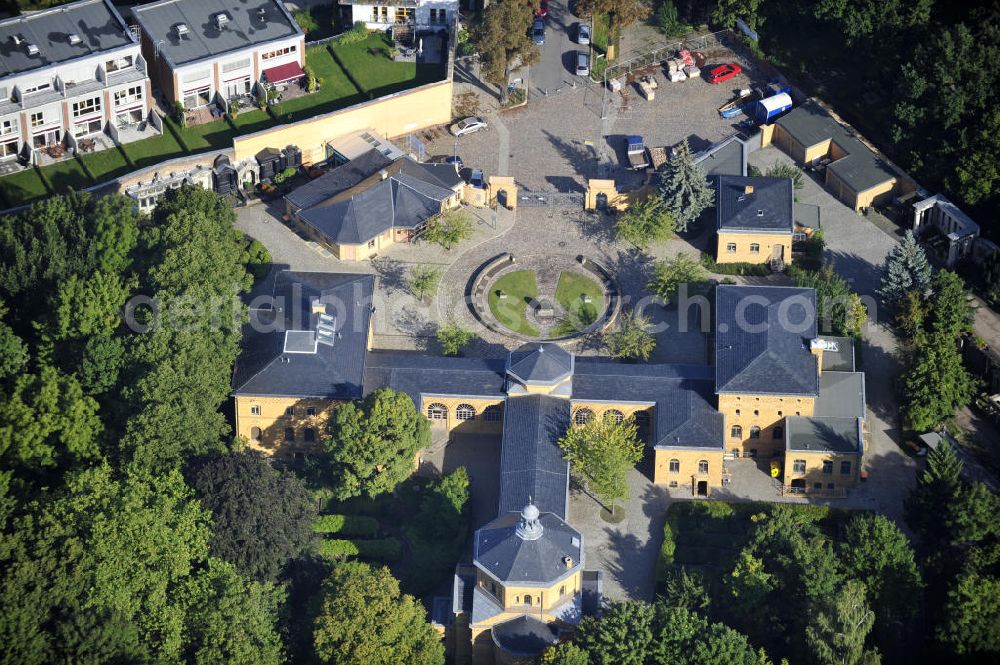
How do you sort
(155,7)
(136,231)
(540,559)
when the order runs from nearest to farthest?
1. (540,559)
2. (136,231)
3. (155,7)

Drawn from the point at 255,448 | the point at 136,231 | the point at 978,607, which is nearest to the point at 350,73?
the point at 136,231

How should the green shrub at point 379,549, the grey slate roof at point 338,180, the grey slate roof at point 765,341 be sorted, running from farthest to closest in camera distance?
the grey slate roof at point 338,180 < the grey slate roof at point 765,341 < the green shrub at point 379,549

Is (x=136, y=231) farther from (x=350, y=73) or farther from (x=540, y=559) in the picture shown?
(x=540, y=559)

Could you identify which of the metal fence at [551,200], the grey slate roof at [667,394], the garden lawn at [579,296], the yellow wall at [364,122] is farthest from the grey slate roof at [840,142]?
the yellow wall at [364,122]

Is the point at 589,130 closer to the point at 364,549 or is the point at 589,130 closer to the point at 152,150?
the point at 152,150

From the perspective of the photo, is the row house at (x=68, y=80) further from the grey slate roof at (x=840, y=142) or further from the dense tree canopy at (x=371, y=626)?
the grey slate roof at (x=840, y=142)


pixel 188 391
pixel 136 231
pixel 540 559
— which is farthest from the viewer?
pixel 136 231

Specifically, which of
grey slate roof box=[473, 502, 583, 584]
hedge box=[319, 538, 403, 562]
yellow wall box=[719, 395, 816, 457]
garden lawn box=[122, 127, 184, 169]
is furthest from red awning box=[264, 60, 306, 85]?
grey slate roof box=[473, 502, 583, 584]
